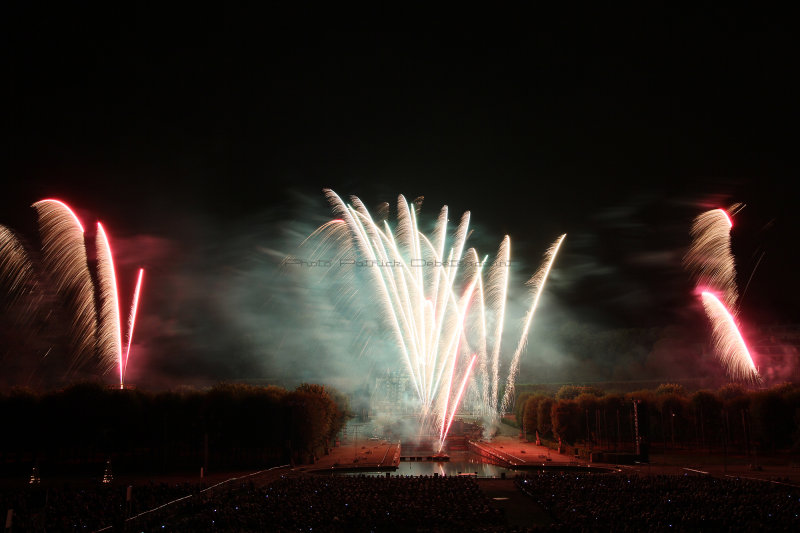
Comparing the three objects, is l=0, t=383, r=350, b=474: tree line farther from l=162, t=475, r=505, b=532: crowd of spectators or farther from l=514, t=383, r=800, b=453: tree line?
l=514, t=383, r=800, b=453: tree line

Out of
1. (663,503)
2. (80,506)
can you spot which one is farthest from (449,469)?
(80,506)

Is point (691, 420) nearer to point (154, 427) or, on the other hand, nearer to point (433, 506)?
point (433, 506)

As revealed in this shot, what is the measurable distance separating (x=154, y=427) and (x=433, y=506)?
95.1 ft

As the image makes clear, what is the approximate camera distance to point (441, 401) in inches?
2202

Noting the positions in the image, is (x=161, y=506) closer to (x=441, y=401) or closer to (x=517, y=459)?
(x=517, y=459)

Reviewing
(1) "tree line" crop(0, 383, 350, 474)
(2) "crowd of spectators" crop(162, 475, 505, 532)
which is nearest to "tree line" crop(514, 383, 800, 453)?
(1) "tree line" crop(0, 383, 350, 474)

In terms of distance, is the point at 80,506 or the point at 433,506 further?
the point at 433,506

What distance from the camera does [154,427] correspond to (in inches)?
1750

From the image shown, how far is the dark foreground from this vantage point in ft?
66.0

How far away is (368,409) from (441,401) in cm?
3710

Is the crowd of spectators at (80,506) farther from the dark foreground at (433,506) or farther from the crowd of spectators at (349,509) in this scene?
the crowd of spectators at (349,509)

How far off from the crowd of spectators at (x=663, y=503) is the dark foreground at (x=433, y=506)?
0.04m

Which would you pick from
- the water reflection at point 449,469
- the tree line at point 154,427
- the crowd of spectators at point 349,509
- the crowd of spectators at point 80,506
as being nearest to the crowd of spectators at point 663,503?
the crowd of spectators at point 349,509

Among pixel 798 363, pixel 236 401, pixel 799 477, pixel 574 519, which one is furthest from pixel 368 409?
pixel 574 519
